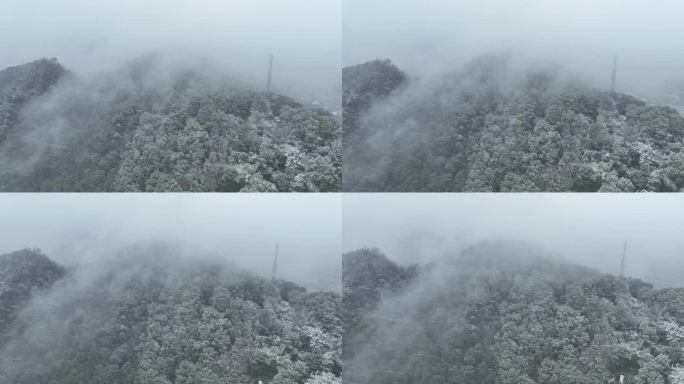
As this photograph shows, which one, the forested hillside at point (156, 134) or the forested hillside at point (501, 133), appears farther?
the forested hillside at point (156, 134)

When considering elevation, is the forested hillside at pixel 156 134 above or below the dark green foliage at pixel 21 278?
above

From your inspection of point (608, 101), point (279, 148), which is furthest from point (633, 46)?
point (279, 148)

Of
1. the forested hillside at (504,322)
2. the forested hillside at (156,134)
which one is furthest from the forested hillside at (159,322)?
the forested hillside at (156,134)

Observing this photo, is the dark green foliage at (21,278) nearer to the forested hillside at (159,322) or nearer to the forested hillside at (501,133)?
the forested hillside at (159,322)

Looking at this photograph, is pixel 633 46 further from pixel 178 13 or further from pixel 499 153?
pixel 178 13

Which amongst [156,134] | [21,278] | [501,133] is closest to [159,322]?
[21,278]

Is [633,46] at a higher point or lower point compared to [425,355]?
higher

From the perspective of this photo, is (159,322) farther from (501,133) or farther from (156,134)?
(501,133)
